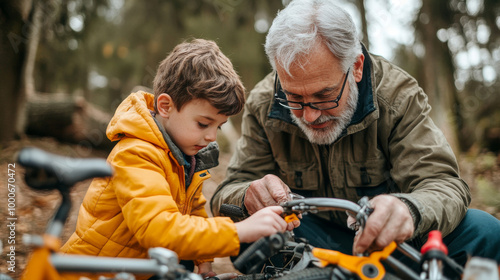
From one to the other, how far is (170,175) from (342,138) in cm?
121

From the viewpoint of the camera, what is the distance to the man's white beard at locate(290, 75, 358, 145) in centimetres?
262

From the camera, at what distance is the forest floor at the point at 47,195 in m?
3.52

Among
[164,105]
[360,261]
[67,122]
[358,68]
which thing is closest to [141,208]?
[164,105]

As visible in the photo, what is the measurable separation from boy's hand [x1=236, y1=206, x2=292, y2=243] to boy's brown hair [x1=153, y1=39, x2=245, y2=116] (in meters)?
0.77

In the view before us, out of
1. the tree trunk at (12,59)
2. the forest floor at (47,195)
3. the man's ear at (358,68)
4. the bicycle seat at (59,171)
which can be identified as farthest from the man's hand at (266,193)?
the tree trunk at (12,59)

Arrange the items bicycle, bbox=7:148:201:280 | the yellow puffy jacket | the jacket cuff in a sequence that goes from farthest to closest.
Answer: the jacket cuff < the yellow puffy jacket < bicycle, bbox=7:148:201:280

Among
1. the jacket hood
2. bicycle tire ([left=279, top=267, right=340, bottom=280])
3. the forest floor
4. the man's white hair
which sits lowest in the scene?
the forest floor

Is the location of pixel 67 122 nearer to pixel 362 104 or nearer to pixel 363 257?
pixel 362 104

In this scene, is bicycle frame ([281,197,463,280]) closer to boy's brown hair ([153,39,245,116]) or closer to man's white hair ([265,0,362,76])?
boy's brown hair ([153,39,245,116])

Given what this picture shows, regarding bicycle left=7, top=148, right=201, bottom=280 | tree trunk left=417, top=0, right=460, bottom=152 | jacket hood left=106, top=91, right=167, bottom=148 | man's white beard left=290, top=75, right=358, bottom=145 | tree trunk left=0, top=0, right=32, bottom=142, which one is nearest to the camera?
bicycle left=7, top=148, right=201, bottom=280

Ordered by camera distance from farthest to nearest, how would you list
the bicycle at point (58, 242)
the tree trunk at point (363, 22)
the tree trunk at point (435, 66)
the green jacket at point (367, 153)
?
the tree trunk at point (435, 66)
the tree trunk at point (363, 22)
the green jacket at point (367, 153)
the bicycle at point (58, 242)

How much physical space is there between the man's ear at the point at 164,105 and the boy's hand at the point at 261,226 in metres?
0.91

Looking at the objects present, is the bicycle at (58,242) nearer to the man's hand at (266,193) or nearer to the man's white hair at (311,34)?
the man's hand at (266,193)

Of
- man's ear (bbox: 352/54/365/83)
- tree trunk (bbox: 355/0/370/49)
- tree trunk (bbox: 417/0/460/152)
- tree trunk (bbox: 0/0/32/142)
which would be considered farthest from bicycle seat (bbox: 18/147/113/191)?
tree trunk (bbox: 417/0/460/152)
